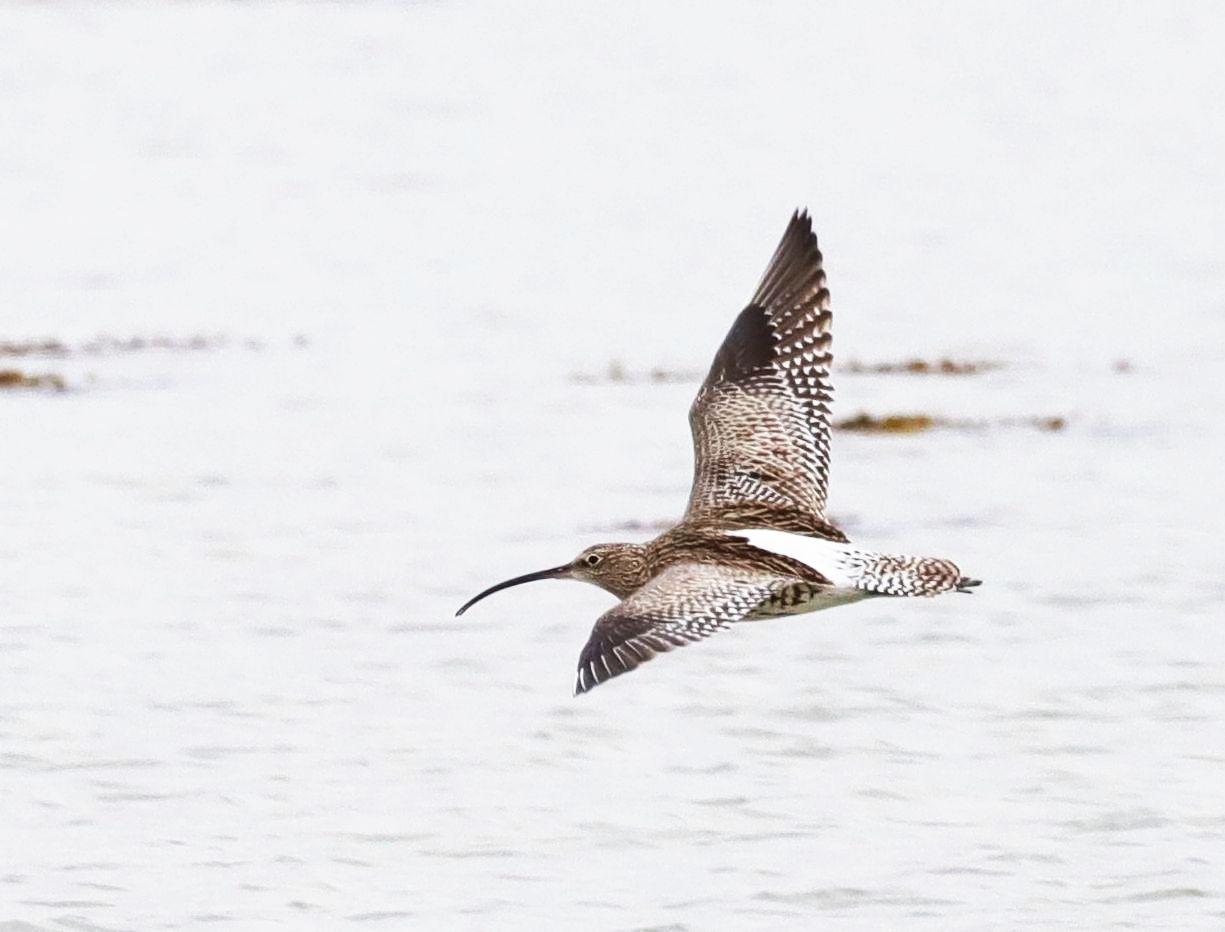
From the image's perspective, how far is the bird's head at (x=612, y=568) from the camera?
40.3 ft

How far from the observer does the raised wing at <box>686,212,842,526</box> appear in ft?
41.5

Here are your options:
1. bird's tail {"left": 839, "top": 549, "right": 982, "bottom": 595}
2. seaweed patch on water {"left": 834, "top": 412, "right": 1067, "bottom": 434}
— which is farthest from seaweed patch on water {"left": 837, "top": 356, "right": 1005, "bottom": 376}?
bird's tail {"left": 839, "top": 549, "right": 982, "bottom": 595}

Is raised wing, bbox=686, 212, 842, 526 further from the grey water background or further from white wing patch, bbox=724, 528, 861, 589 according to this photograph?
the grey water background

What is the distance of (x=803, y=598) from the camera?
449 inches

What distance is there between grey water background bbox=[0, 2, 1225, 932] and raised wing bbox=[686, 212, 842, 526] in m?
1.20

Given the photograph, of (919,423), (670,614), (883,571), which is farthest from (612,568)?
(919,423)

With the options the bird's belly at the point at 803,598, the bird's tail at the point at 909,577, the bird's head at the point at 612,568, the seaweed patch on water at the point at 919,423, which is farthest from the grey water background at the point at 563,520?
the bird's tail at the point at 909,577

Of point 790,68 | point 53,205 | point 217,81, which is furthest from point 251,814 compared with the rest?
point 790,68

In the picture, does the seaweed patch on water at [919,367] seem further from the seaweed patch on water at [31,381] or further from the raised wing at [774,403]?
the raised wing at [774,403]

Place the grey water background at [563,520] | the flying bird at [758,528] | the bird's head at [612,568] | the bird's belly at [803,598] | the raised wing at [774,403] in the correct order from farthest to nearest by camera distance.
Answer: the raised wing at [774,403], the bird's head at [612,568], the grey water background at [563,520], the bird's belly at [803,598], the flying bird at [758,528]

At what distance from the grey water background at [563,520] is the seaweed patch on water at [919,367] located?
0.29 m

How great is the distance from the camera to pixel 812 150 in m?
37.7

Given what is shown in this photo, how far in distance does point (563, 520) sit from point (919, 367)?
5654 millimetres

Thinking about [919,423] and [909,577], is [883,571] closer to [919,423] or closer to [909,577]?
[909,577]
